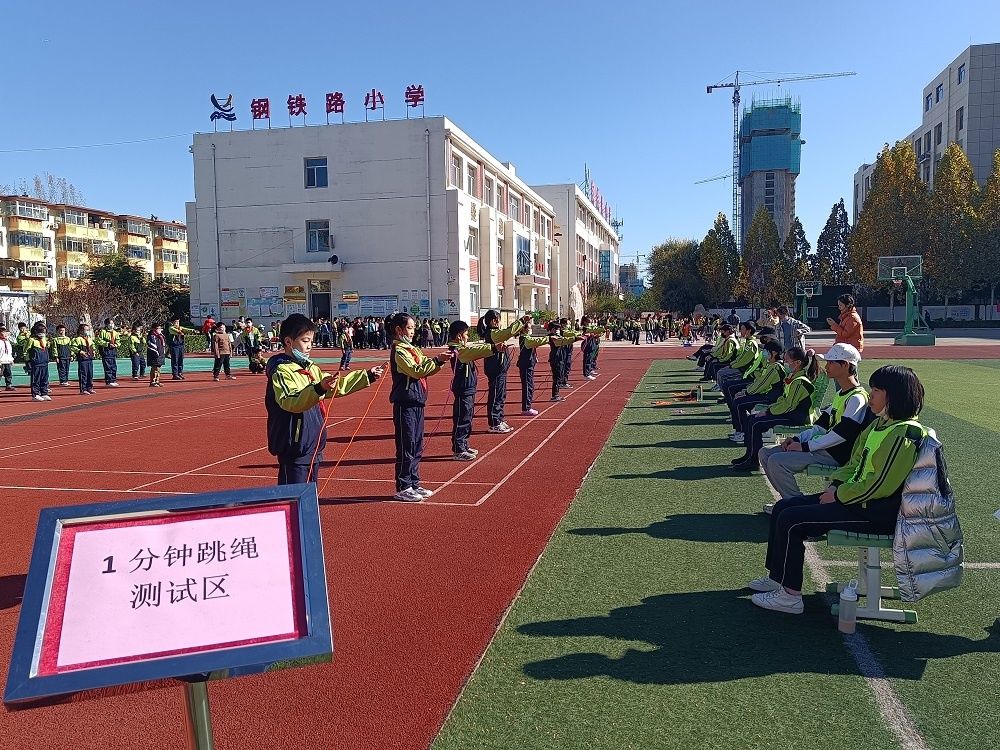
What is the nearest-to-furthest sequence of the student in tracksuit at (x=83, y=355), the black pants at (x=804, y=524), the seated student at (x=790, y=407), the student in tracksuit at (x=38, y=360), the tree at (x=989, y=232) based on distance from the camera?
the black pants at (x=804, y=524) → the seated student at (x=790, y=407) → the student in tracksuit at (x=38, y=360) → the student in tracksuit at (x=83, y=355) → the tree at (x=989, y=232)

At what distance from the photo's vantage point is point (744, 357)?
11594 mm

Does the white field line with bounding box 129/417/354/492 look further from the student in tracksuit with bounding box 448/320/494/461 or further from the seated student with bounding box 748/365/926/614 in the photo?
the seated student with bounding box 748/365/926/614

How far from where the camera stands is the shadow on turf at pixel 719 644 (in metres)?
3.87

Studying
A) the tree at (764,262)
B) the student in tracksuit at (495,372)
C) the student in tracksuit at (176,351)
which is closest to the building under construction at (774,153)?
the tree at (764,262)

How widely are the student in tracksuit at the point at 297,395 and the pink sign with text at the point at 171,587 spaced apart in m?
3.00

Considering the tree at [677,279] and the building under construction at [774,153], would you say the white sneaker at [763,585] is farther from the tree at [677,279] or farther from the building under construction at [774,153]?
the building under construction at [774,153]

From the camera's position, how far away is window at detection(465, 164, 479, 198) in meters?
46.3

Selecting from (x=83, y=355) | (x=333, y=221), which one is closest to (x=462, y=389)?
(x=83, y=355)

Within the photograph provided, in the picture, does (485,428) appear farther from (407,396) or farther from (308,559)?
(308,559)

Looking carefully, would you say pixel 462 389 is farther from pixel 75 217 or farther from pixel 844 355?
pixel 75 217

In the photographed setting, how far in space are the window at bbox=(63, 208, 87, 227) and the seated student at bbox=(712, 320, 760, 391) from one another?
6722 centimetres

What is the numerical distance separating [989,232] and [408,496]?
5530 centimetres

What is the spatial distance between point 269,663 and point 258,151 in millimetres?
45285

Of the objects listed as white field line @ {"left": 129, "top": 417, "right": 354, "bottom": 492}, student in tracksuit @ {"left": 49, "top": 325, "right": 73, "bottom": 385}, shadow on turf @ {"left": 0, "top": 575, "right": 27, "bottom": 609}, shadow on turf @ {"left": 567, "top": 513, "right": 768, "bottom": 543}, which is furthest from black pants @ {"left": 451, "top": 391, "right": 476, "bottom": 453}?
student in tracksuit @ {"left": 49, "top": 325, "right": 73, "bottom": 385}
